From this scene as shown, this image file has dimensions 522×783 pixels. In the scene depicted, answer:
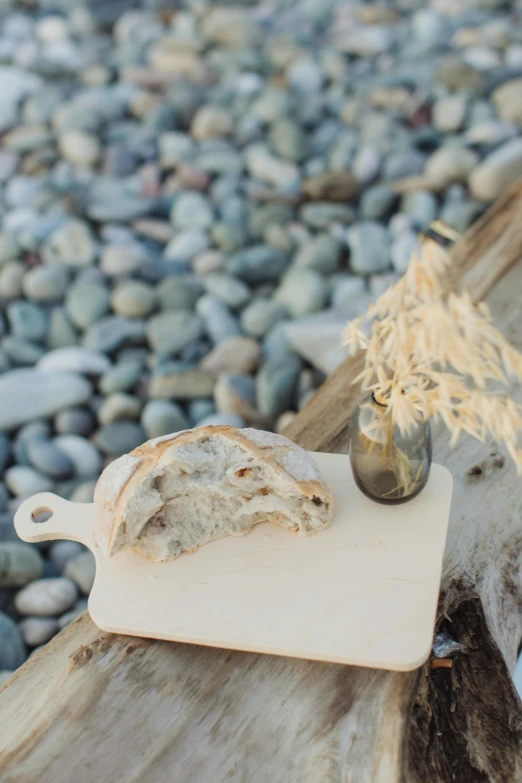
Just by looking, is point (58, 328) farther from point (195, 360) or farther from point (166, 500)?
point (166, 500)

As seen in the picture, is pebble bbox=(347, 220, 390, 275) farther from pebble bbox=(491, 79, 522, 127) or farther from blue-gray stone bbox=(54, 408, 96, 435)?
blue-gray stone bbox=(54, 408, 96, 435)

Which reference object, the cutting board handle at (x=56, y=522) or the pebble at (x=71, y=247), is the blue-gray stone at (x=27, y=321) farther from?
the cutting board handle at (x=56, y=522)

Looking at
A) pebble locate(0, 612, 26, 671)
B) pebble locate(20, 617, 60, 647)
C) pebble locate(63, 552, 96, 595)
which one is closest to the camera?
pebble locate(0, 612, 26, 671)

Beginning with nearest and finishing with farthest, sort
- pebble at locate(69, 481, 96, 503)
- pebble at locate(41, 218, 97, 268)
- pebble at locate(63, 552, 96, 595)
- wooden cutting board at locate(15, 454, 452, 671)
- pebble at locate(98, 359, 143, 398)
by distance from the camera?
1. wooden cutting board at locate(15, 454, 452, 671)
2. pebble at locate(63, 552, 96, 595)
3. pebble at locate(69, 481, 96, 503)
4. pebble at locate(98, 359, 143, 398)
5. pebble at locate(41, 218, 97, 268)

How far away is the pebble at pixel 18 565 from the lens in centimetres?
247

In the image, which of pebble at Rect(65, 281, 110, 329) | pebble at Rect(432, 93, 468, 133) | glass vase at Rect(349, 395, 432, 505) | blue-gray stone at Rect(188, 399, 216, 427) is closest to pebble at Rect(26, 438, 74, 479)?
blue-gray stone at Rect(188, 399, 216, 427)

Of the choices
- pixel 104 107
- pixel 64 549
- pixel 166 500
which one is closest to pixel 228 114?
pixel 104 107

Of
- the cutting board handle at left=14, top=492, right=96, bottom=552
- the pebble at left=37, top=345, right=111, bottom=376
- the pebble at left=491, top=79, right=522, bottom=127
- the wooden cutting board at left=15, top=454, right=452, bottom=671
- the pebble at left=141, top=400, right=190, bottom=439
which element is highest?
the pebble at left=491, top=79, right=522, bottom=127

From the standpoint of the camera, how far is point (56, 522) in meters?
1.55

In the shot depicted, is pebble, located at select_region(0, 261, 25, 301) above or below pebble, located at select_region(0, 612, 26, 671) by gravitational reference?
above

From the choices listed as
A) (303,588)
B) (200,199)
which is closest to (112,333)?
(200,199)

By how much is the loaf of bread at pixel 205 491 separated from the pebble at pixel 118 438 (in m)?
1.48

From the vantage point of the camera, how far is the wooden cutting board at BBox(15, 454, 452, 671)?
4.32 ft

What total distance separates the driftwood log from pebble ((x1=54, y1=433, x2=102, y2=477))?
1485mm
